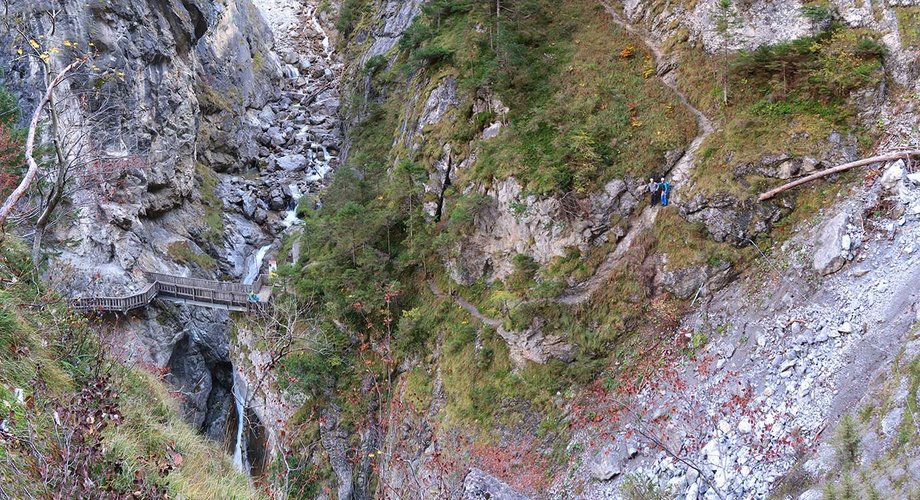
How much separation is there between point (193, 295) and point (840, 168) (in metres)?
20.9

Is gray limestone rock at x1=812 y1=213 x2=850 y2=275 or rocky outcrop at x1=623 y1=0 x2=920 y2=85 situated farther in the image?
rocky outcrop at x1=623 y1=0 x2=920 y2=85

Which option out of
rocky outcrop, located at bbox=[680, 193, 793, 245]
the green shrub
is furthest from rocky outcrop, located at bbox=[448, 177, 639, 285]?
the green shrub

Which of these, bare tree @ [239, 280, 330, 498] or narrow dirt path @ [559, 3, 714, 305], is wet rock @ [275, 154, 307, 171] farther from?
narrow dirt path @ [559, 3, 714, 305]

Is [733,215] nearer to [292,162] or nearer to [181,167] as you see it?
[181,167]

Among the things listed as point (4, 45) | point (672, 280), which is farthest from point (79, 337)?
point (4, 45)

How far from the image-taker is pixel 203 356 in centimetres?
2169

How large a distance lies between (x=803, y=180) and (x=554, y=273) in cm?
559

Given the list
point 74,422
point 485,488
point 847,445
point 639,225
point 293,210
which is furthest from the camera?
point 293,210

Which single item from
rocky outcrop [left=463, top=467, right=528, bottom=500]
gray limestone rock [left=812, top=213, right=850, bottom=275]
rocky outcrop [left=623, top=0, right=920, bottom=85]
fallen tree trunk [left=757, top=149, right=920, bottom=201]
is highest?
rocky outcrop [left=623, top=0, right=920, bottom=85]

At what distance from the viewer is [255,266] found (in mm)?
24734

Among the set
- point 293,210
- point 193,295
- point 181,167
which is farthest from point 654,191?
point 181,167

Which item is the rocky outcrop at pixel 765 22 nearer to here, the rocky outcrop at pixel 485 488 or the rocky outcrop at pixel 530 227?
the rocky outcrop at pixel 530 227

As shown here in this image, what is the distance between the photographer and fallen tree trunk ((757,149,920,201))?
9.21 meters

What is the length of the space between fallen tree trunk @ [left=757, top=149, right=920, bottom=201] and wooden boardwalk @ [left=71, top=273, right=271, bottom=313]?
1589 cm
